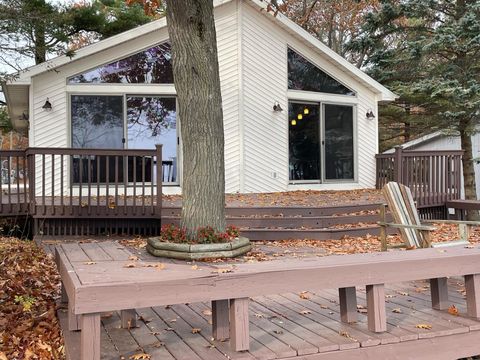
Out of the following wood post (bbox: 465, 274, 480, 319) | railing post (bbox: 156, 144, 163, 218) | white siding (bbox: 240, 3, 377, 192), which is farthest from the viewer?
white siding (bbox: 240, 3, 377, 192)

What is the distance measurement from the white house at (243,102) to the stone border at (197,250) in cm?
477

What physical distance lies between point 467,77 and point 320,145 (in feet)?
15.5

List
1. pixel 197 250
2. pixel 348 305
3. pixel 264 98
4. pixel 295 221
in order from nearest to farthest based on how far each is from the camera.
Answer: pixel 348 305 < pixel 197 250 < pixel 295 221 < pixel 264 98

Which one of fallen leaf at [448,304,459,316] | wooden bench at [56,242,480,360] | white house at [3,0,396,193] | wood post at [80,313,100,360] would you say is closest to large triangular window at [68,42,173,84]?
white house at [3,0,396,193]

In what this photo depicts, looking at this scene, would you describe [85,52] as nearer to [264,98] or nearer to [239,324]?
[264,98]

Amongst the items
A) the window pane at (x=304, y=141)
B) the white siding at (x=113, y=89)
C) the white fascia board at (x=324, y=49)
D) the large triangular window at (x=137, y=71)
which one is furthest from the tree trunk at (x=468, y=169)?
the large triangular window at (x=137, y=71)

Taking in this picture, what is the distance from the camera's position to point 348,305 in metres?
3.37

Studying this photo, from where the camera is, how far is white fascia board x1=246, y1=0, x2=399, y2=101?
10377mm

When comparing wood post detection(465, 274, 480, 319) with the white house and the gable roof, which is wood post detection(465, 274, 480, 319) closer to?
the gable roof

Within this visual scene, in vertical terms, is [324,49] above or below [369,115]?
above

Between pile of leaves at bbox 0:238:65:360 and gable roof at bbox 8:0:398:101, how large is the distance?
427cm

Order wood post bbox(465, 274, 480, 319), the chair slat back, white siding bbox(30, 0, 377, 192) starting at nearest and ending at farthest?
wood post bbox(465, 274, 480, 319) → the chair slat back → white siding bbox(30, 0, 377, 192)

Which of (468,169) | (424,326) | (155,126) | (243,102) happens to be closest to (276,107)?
(243,102)

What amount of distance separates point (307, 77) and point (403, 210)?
6311 mm
